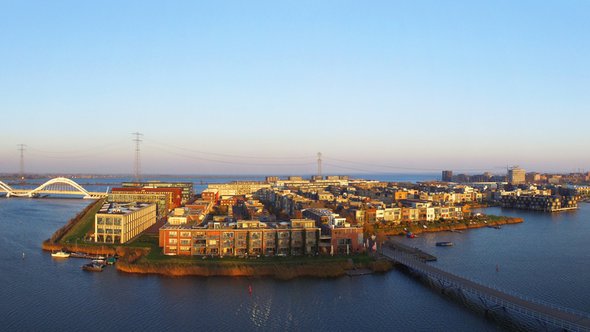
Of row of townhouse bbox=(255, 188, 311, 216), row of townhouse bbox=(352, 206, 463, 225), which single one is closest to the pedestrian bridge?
row of townhouse bbox=(352, 206, 463, 225)

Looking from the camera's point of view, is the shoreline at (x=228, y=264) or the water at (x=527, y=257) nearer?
the water at (x=527, y=257)

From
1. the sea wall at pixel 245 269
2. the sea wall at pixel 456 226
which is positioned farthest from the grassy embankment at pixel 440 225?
the sea wall at pixel 245 269

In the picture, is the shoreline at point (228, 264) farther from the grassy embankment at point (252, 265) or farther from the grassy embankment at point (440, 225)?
the grassy embankment at point (440, 225)

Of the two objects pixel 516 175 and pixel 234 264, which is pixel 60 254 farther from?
pixel 516 175

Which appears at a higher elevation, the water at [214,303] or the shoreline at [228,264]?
the shoreline at [228,264]

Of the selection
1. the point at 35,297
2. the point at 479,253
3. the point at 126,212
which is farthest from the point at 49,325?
the point at 479,253

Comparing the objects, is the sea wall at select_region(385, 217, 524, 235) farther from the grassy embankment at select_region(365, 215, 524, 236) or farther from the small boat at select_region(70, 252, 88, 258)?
the small boat at select_region(70, 252, 88, 258)
